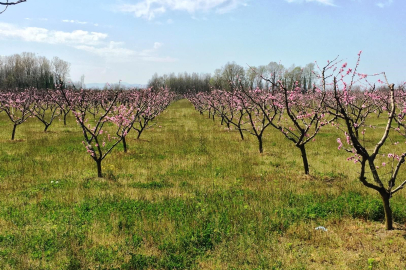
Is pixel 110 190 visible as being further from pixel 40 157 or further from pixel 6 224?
pixel 40 157

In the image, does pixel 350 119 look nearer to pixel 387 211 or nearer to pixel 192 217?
pixel 387 211

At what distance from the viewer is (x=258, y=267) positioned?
511 centimetres

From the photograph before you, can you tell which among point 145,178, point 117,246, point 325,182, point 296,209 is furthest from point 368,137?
point 117,246

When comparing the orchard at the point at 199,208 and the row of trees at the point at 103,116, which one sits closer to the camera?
the orchard at the point at 199,208

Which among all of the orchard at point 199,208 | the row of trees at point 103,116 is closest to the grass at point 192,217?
the orchard at point 199,208

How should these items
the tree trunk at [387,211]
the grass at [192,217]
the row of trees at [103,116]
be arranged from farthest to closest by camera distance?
the row of trees at [103,116], the tree trunk at [387,211], the grass at [192,217]

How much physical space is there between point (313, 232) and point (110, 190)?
6.60m

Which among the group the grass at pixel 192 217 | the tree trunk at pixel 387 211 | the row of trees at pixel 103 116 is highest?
the row of trees at pixel 103 116

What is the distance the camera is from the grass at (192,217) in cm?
541

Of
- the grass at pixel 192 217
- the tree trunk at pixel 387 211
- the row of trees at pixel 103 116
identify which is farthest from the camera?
the row of trees at pixel 103 116

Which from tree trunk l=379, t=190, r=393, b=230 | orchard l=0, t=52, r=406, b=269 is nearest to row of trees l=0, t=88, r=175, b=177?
orchard l=0, t=52, r=406, b=269

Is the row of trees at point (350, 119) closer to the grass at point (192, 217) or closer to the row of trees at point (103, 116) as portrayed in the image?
the grass at point (192, 217)

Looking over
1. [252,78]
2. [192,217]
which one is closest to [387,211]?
[192,217]

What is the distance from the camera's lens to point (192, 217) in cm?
712
